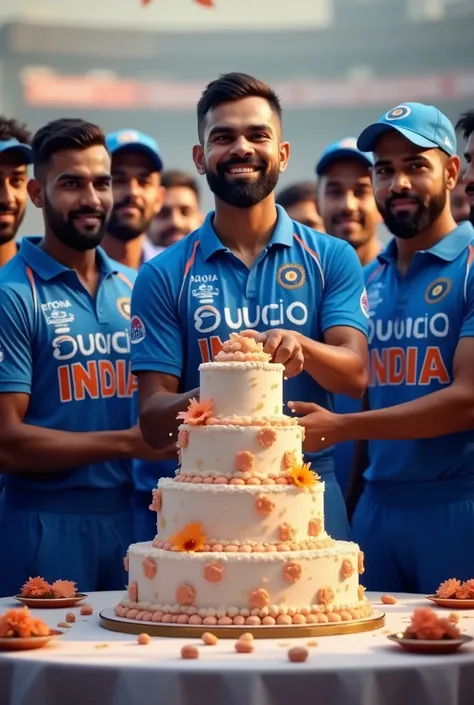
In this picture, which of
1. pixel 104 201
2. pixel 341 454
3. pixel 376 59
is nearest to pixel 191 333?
pixel 104 201

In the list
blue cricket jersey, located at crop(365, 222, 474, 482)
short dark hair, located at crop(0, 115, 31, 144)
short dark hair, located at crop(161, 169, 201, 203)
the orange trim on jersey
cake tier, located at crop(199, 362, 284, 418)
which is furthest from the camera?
short dark hair, located at crop(161, 169, 201, 203)

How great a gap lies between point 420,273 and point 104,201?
154 centimetres

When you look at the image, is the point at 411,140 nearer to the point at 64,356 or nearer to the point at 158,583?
the point at 64,356

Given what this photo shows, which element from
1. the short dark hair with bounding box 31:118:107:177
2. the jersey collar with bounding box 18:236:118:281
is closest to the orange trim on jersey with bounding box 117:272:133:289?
the jersey collar with bounding box 18:236:118:281

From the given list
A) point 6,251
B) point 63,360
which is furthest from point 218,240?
point 6,251

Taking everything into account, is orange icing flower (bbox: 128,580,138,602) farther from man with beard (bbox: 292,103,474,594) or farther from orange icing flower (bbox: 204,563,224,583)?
man with beard (bbox: 292,103,474,594)

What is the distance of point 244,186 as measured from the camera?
6023 mm

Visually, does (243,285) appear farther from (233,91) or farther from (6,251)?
(6,251)

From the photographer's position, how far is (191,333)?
6.02m

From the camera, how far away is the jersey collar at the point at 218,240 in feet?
20.1

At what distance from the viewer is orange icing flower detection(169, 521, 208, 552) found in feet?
15.5

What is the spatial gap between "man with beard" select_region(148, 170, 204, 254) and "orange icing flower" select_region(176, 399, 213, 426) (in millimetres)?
5611

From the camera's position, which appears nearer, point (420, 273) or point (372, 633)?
point (372, 633)

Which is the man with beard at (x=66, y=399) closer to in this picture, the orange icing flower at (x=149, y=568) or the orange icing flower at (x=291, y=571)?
the orange icing flower at (x=149, y=568)
